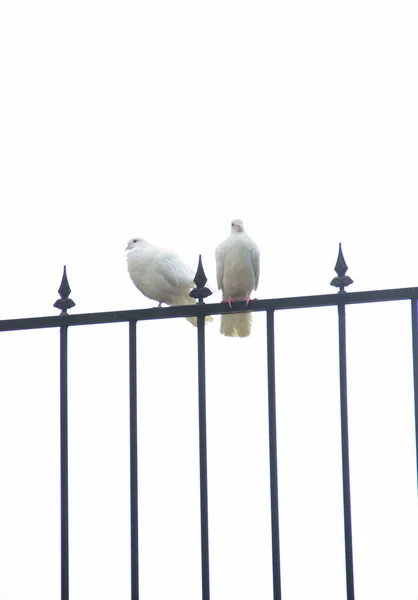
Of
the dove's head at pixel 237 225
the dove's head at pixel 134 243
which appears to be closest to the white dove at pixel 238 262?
the dove's head at pixel 237 225

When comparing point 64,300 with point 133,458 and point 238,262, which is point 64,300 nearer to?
point 133,458

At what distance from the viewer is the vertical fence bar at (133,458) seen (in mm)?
3105

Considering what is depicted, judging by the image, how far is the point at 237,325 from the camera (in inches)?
146

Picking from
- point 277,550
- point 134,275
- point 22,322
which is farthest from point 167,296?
point 277,550

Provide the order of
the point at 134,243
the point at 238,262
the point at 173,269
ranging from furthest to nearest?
the point at 134,243
the point at 173,269
the point at 238,262

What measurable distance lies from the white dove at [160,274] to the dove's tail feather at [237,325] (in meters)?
1.78

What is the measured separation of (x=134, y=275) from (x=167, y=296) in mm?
240

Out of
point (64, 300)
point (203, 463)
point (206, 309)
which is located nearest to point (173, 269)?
point (64, 300)

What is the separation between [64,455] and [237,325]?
2.78ft

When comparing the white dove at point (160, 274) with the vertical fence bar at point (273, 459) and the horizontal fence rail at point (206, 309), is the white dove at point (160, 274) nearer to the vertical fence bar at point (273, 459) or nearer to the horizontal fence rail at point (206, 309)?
the horizontal fence rail at point (206, 309)

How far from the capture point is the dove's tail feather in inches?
141

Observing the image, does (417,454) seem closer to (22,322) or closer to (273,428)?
(273,428)

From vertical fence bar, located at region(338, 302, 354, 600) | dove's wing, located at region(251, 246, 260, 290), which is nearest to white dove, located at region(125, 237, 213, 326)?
dove's wing, located at region(251, 246, 260, 290)

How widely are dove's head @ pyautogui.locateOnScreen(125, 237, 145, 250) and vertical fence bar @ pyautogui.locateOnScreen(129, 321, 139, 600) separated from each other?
3.03 meters
